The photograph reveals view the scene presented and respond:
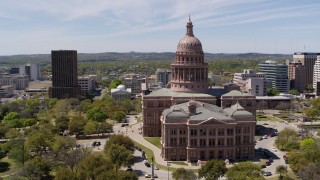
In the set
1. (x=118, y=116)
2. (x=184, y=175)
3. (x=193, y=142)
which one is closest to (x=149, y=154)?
(x=193, y=142)

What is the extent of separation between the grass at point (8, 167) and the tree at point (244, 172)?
5600cm

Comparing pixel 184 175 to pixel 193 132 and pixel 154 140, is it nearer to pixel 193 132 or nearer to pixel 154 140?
pixel 193 132

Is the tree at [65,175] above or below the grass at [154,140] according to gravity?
above

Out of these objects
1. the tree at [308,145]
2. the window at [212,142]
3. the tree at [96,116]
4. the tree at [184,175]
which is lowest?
the tree at [184,175]

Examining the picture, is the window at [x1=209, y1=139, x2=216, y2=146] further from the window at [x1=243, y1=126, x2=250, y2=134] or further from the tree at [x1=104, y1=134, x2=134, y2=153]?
the tree at [x1=104, y1=134, x2=134, y2=153]

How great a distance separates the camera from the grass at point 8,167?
104250 millimetres

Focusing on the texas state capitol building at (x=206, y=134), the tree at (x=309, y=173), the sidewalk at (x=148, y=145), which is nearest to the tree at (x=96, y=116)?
the sidewalk at (x=148, y=145)

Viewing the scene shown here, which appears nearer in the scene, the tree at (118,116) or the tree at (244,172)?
the tree at (244,172)

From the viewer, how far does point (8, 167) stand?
109688mm

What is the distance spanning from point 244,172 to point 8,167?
213ft

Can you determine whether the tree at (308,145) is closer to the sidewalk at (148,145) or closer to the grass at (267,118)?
the sidewalk at (148,145)

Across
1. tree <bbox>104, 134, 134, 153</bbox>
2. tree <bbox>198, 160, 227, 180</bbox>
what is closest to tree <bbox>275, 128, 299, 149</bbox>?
tree <bbox>198, 160, 227, 180</bbox>

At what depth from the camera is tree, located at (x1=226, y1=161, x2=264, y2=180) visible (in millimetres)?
83694

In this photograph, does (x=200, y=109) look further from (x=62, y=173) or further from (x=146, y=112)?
(x=62, y=173)
